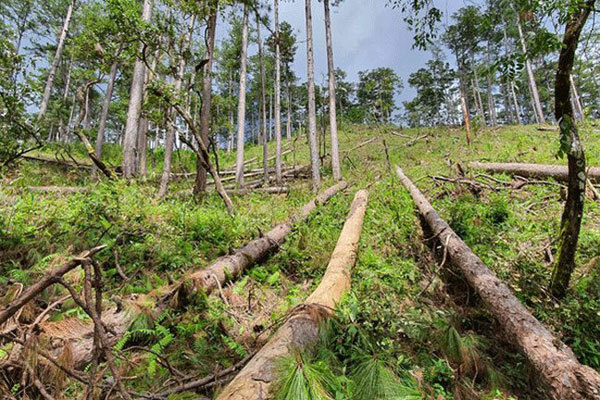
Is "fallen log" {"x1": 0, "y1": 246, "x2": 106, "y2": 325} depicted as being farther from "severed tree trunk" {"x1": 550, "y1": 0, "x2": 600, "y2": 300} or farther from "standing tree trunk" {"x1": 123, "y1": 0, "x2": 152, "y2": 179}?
"standing tree trunk" {"x1": 123, "y1": 0, "x2": 152, "y2": 179}

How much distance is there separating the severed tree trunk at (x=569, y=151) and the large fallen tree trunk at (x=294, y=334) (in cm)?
229

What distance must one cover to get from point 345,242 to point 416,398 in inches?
119

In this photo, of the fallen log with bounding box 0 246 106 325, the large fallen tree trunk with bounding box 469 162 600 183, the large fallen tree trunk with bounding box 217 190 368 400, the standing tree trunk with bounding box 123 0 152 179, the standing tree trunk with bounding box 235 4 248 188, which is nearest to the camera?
the fallen log with bounding box 0 246 106 325

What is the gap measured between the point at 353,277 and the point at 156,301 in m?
2.44

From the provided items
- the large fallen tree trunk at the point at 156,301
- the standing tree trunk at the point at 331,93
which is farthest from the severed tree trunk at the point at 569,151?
the standing tree trunk at the point at 331,93

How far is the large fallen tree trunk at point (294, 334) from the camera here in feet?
4.84

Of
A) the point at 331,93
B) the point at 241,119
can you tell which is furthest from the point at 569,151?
the point at 241,119

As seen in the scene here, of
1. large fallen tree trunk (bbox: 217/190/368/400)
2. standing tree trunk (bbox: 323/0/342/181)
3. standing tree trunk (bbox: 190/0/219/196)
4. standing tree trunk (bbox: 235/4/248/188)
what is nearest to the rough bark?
standing tree trunk (bbox: 235/4/248/188)

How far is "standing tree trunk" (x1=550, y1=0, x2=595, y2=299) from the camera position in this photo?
2367 mm

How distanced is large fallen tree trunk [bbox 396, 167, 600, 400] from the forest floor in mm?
218

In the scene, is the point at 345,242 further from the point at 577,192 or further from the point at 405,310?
the point at 577,192

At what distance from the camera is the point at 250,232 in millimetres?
5180

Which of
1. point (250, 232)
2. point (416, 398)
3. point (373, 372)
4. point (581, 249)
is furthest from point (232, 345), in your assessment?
point (581, 249)

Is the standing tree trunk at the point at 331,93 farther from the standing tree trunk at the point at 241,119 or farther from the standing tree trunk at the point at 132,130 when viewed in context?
the standing tree trunk at the point at 132,130
